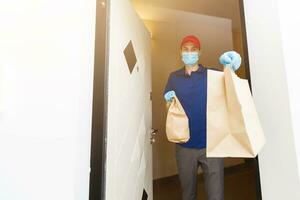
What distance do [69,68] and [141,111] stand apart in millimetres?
775

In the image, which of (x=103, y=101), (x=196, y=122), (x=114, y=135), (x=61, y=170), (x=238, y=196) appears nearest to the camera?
(x=61, y=170)

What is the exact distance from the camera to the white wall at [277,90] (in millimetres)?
952

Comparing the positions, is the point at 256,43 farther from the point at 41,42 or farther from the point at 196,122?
the point at 41,42

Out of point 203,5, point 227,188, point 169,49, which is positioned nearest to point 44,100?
point 203,5

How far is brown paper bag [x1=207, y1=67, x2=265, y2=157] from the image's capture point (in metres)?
0.92

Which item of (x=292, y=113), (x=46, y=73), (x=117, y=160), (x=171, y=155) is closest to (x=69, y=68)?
(x=46, y=73)

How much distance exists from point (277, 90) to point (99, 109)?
29.5 inches

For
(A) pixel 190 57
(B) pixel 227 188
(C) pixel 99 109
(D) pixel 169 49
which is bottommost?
(B) pixel 227 188

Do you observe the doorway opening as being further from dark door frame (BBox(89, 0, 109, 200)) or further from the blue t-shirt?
dark door frame (BBox(89, 0, 109, 200))

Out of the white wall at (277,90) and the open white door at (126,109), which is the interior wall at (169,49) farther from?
the white wall at (277,90)

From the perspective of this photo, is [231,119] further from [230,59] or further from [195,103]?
[195,103]

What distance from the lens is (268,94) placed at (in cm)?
104

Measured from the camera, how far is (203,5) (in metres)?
2.45

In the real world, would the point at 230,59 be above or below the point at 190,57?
below
